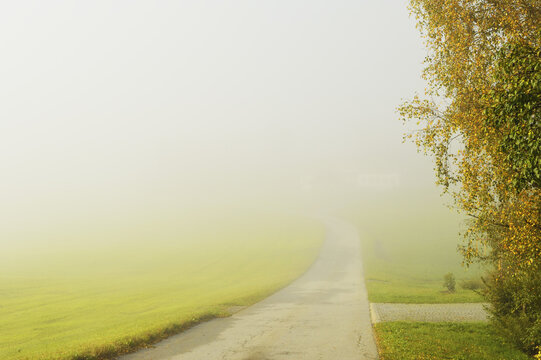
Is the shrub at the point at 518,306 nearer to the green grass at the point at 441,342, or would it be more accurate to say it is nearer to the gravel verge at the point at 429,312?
the green grass at the point at 441,342

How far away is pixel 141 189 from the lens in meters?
197

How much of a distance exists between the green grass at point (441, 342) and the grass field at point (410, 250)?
5.61 metres

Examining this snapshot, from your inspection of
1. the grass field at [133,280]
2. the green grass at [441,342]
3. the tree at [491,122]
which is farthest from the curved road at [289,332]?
the tree at [491,122]

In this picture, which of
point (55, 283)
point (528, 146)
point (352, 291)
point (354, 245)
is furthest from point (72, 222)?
point (528, 146)

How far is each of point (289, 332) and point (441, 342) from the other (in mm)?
7791

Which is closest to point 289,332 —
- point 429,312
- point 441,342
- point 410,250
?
point 441,342

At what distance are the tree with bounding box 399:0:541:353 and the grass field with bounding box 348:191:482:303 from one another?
2725 mm

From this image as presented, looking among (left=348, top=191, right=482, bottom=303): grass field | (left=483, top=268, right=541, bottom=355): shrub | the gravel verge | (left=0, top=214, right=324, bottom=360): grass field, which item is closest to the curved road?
the gravel verge

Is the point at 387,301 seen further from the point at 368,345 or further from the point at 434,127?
the point at 434,127

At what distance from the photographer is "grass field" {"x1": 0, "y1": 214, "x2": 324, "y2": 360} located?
21241 millimetres

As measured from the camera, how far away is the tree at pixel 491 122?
860cm

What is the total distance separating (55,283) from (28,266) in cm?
2180

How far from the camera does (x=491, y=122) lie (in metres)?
10.5

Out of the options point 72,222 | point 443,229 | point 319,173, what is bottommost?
point 443,229
